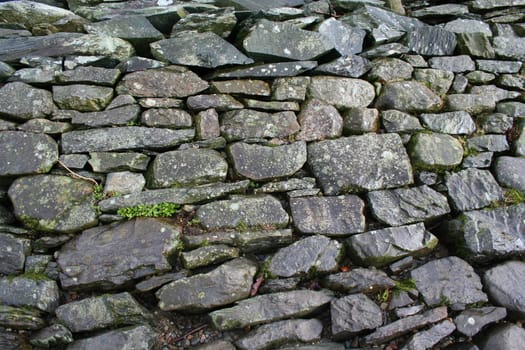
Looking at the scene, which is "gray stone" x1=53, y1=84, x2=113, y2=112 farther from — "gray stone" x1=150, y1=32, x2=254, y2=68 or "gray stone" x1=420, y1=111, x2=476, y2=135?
"gray stone" x1=420, y1=111, x2=476, y2=135

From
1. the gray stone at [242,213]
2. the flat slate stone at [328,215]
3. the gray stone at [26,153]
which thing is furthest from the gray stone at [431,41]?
the gray stone at [26,153]

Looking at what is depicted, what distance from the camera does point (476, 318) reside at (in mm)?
3715

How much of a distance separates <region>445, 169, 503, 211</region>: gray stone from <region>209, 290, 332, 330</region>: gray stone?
1.94 metres

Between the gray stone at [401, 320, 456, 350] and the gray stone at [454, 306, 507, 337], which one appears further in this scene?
the gray stone at [454, 306, 507, 337]

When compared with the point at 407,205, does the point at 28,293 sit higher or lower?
lower

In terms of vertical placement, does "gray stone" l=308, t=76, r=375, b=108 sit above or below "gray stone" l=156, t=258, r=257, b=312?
above

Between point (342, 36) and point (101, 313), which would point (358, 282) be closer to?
point (101, 313)

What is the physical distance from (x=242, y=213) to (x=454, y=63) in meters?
3.69

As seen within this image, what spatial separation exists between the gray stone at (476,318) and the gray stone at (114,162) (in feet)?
12.0

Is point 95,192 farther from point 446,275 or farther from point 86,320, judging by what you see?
point 446,275

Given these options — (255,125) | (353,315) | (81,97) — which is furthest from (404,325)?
(81,97)

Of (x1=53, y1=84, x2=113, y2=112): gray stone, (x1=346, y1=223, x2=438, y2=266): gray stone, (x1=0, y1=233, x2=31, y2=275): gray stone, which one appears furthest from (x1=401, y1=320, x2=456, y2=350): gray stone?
(x1=53, y1=84, x2=113, y2=112): gray stone

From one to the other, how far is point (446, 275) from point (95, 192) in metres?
3.82

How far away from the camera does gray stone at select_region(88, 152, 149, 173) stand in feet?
13.3
